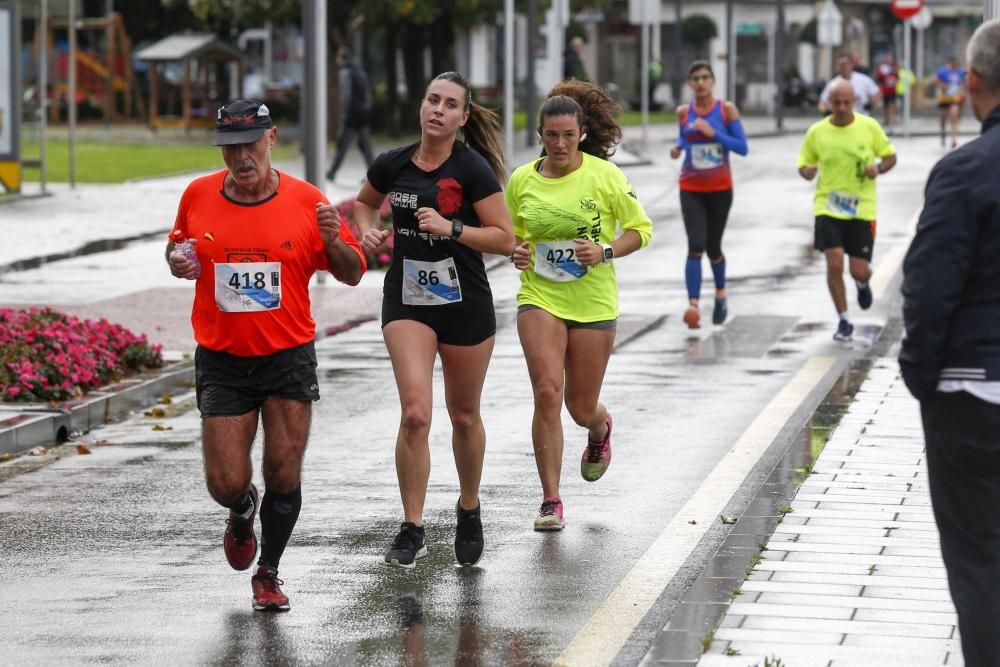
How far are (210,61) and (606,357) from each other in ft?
144

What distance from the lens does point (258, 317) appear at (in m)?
6.80

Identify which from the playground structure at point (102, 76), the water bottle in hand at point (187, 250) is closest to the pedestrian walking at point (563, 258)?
the water bottle in hand at point (187, 250)

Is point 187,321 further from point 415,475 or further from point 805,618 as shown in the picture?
point 805,618

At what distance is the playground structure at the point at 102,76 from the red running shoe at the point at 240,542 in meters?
45.2

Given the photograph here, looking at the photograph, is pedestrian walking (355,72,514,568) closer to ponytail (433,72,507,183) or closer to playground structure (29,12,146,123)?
ponytail (433,72,507,183)

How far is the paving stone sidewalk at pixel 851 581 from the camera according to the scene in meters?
6.09

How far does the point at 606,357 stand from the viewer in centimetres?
845

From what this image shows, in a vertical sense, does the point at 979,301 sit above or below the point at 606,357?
above

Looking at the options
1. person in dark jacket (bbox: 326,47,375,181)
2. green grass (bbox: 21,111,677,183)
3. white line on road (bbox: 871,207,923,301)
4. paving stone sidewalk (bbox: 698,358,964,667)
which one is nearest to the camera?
paving stone sidewalk (bbox: 698,358,964,667)

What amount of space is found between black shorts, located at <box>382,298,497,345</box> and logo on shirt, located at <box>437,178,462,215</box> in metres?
0.35

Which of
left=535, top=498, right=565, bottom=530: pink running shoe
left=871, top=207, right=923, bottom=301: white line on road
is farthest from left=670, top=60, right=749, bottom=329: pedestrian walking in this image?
left=535, top=498, right=565, bottom=530: pink running shoe

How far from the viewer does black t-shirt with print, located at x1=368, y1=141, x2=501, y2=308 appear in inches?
292

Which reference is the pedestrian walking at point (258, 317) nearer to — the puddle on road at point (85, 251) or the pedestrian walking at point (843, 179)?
the pedestrian walking at point (843, 179)

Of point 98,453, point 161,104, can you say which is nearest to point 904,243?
point 98,453
